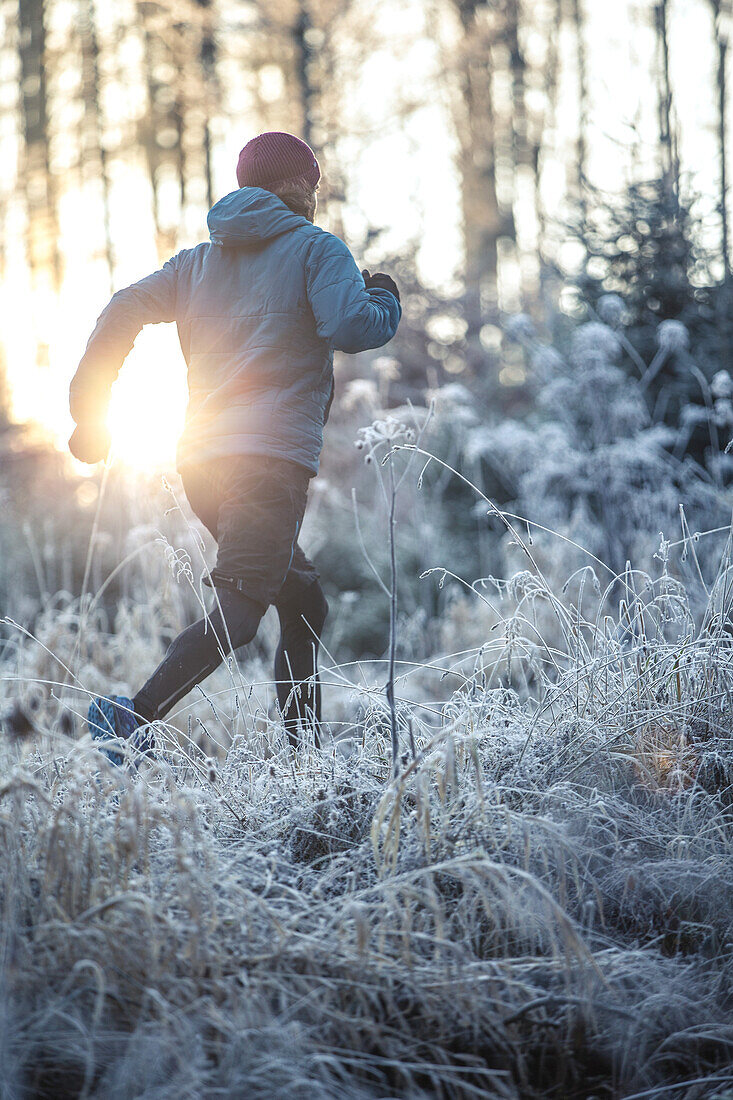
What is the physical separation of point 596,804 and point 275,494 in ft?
3.93

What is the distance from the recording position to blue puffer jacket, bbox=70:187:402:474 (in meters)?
2.66

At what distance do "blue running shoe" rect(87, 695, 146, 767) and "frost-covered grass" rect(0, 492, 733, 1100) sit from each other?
10 cm

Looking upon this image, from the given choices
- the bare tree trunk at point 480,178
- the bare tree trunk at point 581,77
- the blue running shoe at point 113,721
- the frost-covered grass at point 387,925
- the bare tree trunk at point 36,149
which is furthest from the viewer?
the bare tree trunk at point 581,77

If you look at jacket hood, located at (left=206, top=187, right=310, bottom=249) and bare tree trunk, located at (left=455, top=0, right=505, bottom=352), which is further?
bare tree trunk, located at (left=455, top=0, right=505, bottom=352)

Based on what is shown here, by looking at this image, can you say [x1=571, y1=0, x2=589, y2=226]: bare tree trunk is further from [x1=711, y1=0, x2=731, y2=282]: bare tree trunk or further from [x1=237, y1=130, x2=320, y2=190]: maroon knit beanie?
[x1=237, y1=130, x2=320, y2=190]: maroon knit beanie

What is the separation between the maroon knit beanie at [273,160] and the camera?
2.78 metres

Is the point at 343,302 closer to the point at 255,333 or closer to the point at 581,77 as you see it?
the point at 255,333

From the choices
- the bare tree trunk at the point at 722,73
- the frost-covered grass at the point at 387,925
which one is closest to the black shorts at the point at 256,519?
the frost-covered grass at the point at 387,925

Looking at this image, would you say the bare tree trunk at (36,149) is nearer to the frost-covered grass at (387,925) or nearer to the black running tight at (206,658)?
the black running tight at (206,658)

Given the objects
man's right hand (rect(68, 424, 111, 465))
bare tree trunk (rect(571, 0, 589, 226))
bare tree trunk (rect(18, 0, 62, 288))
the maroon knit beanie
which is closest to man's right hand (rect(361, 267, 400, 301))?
the maroon knit beanie

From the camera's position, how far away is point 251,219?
2.68m

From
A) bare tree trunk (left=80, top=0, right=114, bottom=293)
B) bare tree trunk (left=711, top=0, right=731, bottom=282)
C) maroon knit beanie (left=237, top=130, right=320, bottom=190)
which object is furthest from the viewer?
bare tree trunk (left=80, top=0, right=114, bottom=293)

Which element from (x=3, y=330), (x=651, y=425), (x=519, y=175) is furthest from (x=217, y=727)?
(x=519, y=175)

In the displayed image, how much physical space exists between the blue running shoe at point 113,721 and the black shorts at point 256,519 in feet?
1.40
